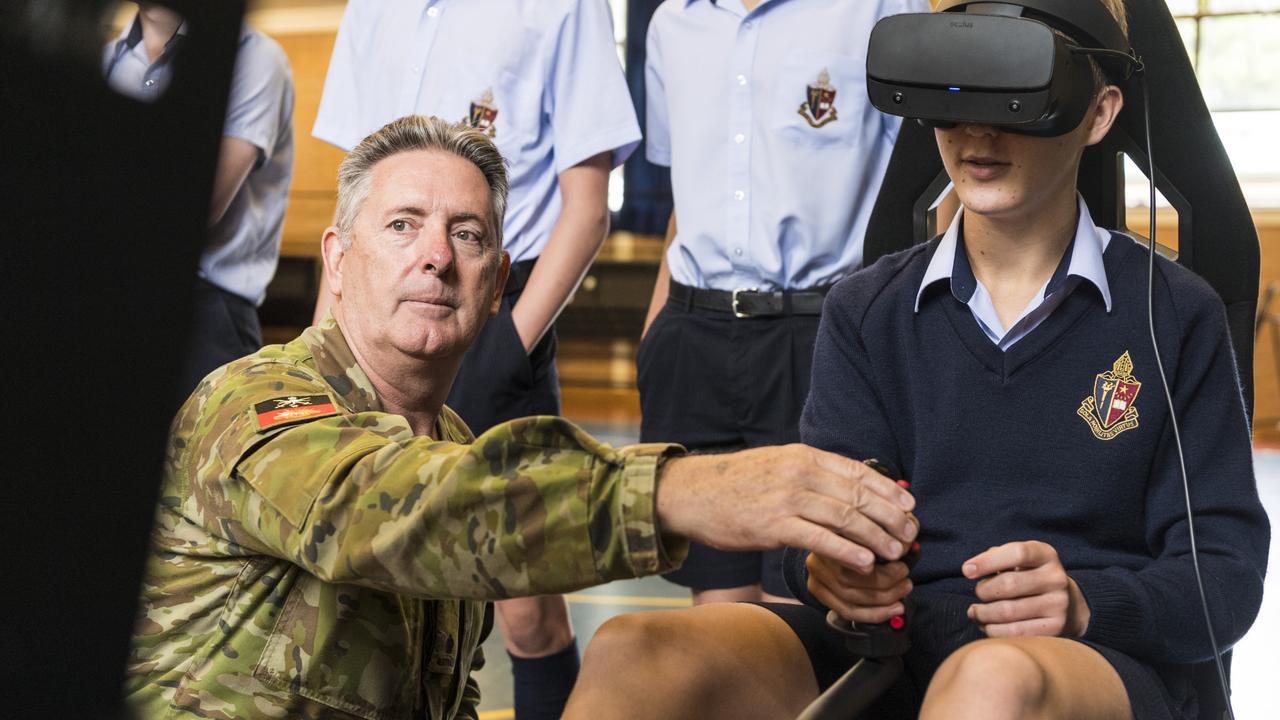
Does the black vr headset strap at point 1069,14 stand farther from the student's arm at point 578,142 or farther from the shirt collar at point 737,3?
the student's arm at point 578,142

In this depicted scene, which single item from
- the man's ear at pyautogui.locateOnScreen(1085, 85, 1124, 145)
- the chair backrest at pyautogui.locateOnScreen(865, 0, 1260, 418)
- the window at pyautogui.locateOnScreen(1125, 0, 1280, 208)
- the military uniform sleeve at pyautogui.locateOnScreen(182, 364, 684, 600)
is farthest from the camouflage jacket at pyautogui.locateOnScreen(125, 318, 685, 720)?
the window at pyautogui.locateOnScreen(1125, 0, 1280, 208)

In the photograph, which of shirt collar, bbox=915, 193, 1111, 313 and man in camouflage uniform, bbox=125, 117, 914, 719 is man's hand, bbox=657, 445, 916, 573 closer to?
man in camouflage uniform, bbox=125, 117, 914, 719

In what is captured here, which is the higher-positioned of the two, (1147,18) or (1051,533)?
(1147,18)

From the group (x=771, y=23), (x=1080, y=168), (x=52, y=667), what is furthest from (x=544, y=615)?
(x=52, y=667)

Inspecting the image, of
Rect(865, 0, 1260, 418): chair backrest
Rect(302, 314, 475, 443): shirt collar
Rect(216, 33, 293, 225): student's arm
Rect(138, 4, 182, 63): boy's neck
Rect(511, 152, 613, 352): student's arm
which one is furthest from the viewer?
Rect(216, 33, 293, 225): student's arm

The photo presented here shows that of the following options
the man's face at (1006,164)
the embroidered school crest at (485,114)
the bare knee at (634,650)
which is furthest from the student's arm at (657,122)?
the bare knee at (634,650)

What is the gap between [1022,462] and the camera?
58.7 inches

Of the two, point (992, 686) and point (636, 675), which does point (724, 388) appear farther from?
point (992, 686)

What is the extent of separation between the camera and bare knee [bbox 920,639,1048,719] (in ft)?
3.70

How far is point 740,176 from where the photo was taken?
8.11ft

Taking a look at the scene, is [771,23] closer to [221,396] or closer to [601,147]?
[601,147]

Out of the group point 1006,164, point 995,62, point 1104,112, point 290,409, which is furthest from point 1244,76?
point 290,409

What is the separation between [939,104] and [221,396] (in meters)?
0.79

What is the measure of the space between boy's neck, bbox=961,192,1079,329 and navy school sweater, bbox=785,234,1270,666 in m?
0.04
